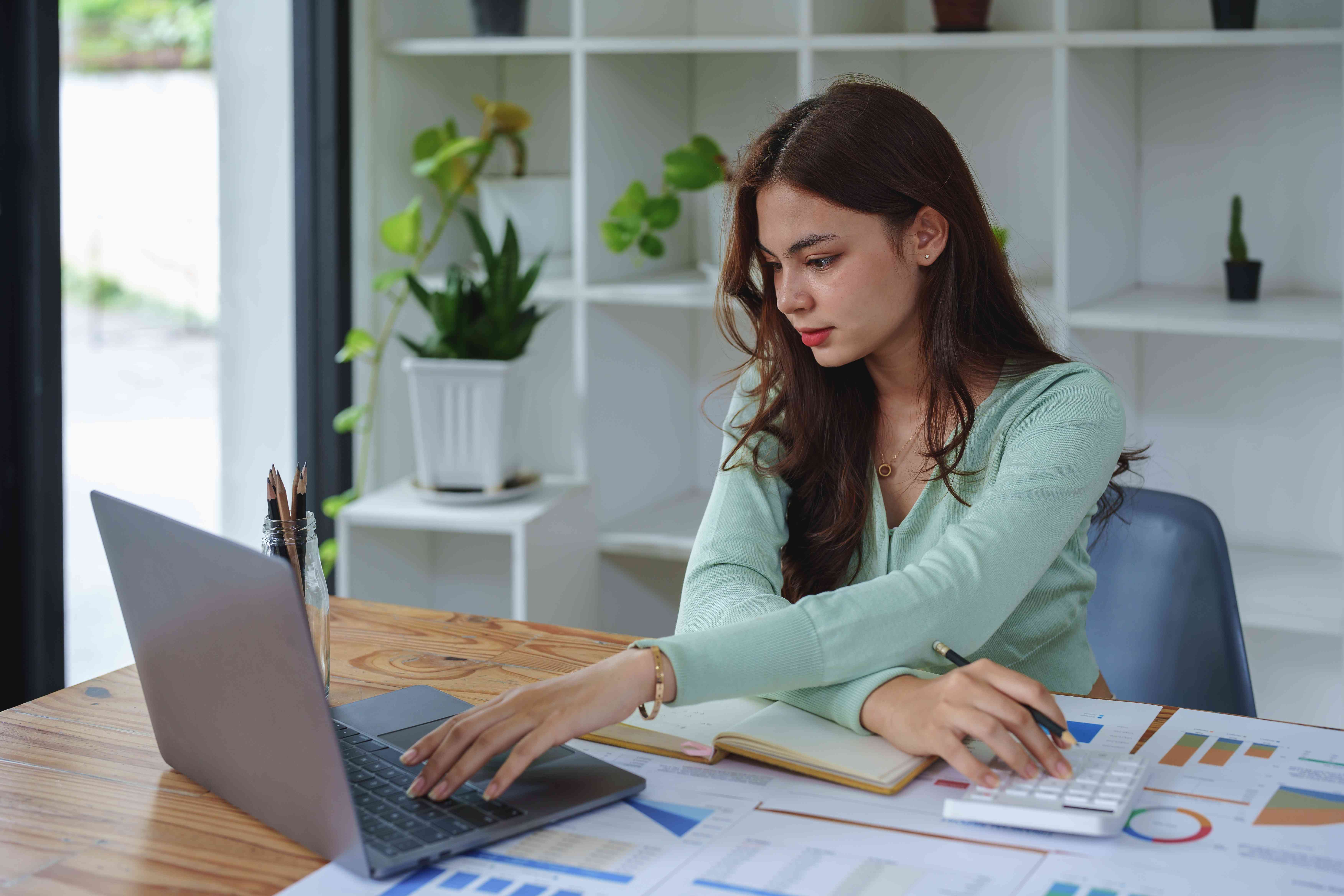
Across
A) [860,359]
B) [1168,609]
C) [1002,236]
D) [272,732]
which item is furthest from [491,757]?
[1002,236]

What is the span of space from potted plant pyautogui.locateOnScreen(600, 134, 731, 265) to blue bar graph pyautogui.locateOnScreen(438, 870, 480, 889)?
5.30ft

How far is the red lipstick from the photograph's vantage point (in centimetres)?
140

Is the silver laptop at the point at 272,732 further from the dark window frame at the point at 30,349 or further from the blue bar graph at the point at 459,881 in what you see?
the dark window frame at the point at 30,349

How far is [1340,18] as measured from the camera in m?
2.10

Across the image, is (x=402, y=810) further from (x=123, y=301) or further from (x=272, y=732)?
(x=123, y=301)

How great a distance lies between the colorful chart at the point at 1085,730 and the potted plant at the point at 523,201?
5.51ft

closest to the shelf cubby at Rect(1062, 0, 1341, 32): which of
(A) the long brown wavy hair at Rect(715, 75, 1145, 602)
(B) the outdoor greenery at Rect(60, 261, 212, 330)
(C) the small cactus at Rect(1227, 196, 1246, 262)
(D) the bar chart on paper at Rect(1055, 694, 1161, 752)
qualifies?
(C) the small cactus at Rect(1227, 196, 1246, 262)

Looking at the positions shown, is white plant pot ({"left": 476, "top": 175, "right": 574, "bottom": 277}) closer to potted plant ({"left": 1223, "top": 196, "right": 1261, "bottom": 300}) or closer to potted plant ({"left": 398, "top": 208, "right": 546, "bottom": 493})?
potted plant ({"left": 398, "top": 208, "right": 546, "bottom": 493})

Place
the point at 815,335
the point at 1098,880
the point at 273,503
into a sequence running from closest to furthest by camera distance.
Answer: the point at 1098,880
the point at 273,503
the point at 815,335

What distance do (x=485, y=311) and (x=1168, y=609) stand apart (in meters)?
1.30

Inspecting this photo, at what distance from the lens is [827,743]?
3.42 feet

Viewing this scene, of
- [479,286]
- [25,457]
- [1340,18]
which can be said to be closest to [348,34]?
[479,286]

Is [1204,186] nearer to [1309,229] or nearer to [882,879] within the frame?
[1309,229]

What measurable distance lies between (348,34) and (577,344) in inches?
30.8
